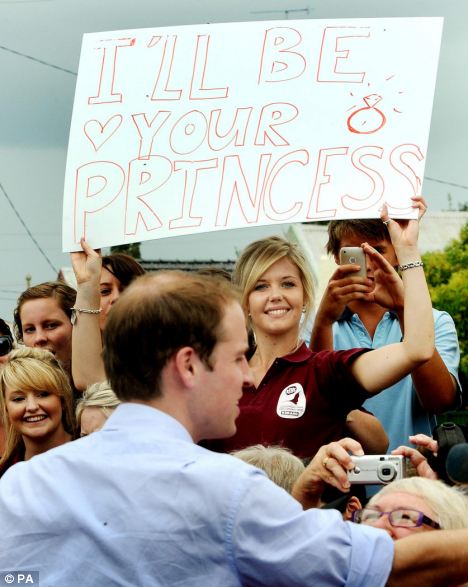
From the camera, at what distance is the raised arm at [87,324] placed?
16.1 feet

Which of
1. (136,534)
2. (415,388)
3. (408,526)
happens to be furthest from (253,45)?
(136,534)

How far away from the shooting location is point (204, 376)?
2.66 meters

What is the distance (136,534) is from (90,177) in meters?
2.77

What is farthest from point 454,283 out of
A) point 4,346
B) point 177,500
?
point 177,500

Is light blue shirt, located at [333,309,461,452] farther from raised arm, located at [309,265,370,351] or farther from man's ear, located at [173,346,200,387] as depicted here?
man's ear, located at [173,346,200,387]

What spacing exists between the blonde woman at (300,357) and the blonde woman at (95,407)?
1.46 feet

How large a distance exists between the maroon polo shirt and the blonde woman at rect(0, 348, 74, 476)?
99 cm

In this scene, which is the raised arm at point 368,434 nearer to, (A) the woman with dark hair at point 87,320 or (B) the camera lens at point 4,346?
(A) the woman with dark hair at point 87,320

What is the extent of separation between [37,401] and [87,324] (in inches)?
19.9

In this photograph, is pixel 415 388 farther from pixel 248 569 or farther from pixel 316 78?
pixel 248 569

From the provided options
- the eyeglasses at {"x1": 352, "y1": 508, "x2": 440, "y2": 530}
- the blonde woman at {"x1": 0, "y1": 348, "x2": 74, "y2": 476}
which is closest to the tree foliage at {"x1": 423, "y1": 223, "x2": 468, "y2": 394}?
the blonde woman at {"x1": 0, "y1": 348, "x2": 74, "y2": 476}

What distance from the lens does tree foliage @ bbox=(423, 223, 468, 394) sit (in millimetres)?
36062

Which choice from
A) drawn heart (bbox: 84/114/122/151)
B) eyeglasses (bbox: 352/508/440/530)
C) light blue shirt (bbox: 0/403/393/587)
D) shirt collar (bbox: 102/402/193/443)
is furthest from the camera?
drawn heart (bbox: 84/114/122/151)

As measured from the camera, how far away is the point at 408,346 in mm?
4156
